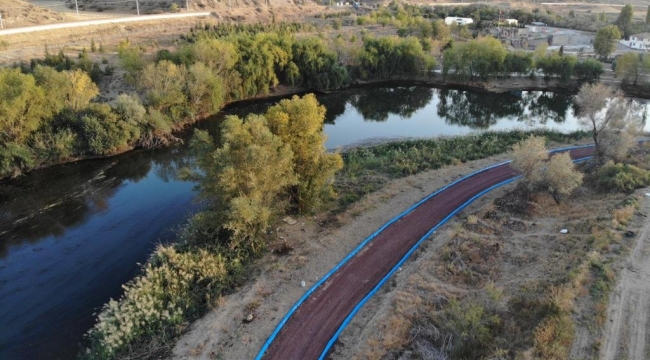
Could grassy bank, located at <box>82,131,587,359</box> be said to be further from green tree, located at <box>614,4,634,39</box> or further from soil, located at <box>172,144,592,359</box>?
green tree, located at <box>614,4,634,39</box>

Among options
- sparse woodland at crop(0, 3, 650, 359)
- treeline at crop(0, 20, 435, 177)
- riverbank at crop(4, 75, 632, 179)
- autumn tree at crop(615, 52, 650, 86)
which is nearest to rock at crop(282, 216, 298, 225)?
sparse woodland at crop(0, 3, 650, 359)

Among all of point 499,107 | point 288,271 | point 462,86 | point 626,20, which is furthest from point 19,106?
point 626,20

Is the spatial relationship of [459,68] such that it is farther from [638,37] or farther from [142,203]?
[142,203]

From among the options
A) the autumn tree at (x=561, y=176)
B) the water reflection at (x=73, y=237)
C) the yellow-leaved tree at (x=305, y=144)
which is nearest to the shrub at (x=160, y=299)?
the water reflection at (x=73, y=237)

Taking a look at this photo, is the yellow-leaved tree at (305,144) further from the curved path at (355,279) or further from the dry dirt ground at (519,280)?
the dry dirt ground at (519,280)

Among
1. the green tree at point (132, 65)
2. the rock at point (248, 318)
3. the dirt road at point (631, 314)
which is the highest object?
the green tree at point (132, 65)

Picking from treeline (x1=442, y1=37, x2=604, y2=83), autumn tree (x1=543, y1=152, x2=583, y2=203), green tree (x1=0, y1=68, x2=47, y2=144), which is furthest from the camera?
treeline (x1=442, y1=37, x2=604, y2=83)

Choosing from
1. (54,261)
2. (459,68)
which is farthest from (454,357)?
(459,68)
